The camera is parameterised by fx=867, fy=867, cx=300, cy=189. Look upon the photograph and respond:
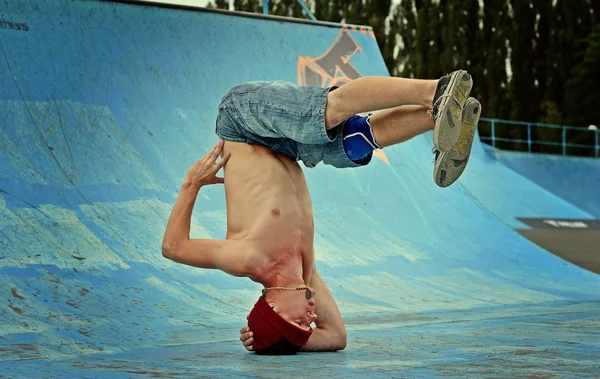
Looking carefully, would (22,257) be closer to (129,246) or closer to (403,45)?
(129,246)

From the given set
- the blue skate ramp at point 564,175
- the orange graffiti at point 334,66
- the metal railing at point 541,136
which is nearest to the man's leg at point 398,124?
the orange graffiti at point 334,66

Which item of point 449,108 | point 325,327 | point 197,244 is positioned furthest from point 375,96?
point 325,327

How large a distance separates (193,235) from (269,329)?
1.98 meters

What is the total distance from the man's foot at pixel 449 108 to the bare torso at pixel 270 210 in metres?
0.71

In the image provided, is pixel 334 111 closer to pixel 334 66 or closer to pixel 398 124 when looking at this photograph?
pixel 398 124

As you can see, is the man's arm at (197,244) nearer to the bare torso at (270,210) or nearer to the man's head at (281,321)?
the bare torso at (270,210)

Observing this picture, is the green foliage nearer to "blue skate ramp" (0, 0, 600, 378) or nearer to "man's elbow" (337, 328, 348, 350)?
"blue skate ramp" (0, 0, 600, 378)

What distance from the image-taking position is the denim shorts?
3451mm

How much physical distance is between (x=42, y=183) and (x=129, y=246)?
0.62 m

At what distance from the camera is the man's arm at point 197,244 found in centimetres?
348

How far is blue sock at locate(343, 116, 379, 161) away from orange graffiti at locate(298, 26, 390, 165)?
3920 mm

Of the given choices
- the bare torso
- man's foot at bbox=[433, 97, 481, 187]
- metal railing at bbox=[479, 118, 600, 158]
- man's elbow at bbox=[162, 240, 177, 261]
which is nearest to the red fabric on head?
the bare torso

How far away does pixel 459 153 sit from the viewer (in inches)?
131

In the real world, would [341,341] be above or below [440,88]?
below
